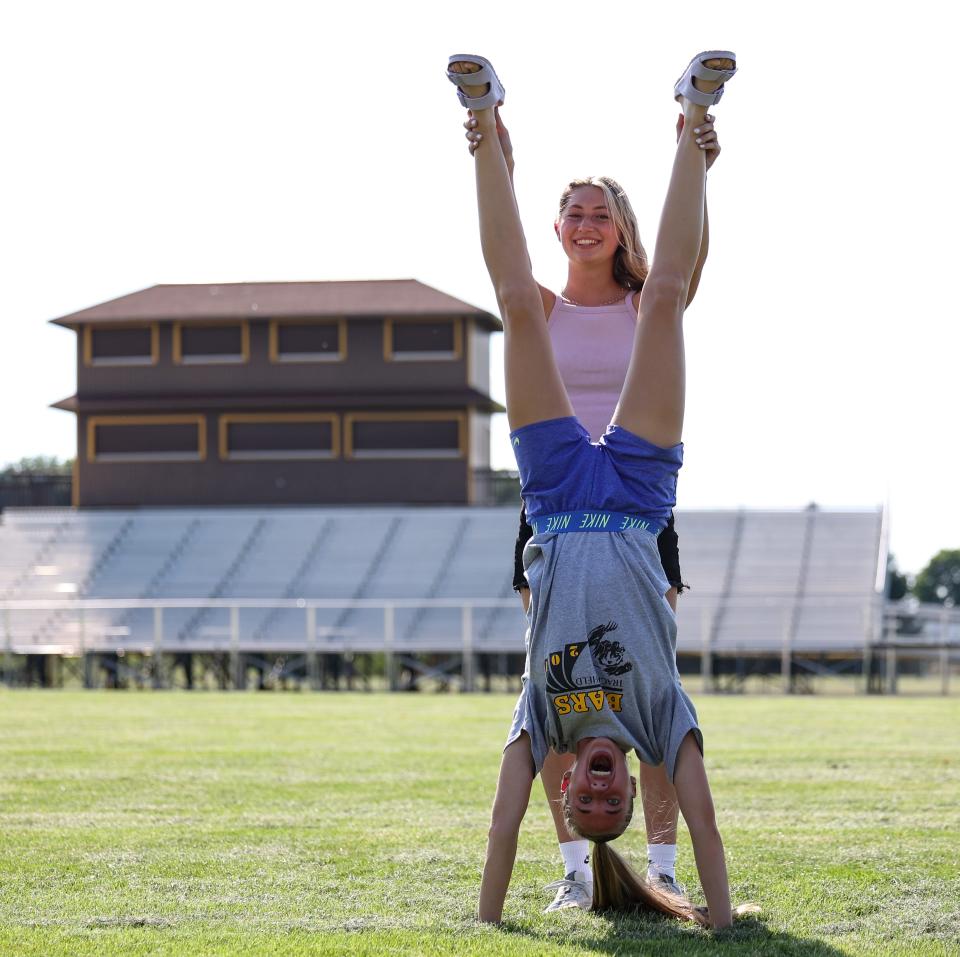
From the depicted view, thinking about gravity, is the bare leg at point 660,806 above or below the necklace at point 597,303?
below

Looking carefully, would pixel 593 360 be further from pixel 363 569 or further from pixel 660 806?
pixel 363 569

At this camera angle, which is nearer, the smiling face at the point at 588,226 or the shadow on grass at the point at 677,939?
the shadow on grass at the point at 677,939

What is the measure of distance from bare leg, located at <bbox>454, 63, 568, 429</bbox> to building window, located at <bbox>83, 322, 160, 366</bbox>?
32004 millimetres

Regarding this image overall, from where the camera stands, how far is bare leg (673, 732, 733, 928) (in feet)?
12.2

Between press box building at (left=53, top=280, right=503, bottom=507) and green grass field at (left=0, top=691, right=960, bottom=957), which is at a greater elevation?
press box building at (left=53, top=280, right=503, bottom=507)

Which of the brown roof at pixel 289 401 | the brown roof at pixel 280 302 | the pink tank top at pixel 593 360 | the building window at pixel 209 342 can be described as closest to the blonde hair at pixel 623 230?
the pink tank top at pixel 593 360

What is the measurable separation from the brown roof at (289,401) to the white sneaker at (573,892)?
2990cm

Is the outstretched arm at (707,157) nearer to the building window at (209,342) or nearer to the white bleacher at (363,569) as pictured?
the white bleacher at (363,569)

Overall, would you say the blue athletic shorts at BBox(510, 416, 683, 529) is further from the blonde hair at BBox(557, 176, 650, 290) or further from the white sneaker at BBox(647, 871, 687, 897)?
the white sneaker at BBox(647, 871, 687, 897)

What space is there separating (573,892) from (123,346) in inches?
1279

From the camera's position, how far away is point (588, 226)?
4352 millimetres

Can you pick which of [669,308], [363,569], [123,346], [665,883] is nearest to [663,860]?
[665,883]

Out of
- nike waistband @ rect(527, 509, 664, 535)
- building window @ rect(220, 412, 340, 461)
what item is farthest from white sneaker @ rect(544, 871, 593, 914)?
building window @ rect(220, 412, 340, 461)

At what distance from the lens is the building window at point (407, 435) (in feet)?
113
